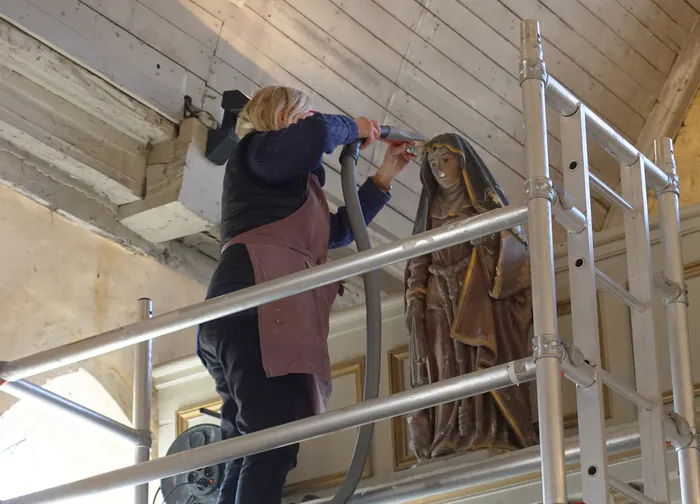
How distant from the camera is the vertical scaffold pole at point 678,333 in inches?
102

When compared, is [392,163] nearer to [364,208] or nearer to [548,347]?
[364,208]

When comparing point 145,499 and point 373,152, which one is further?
point 373,152

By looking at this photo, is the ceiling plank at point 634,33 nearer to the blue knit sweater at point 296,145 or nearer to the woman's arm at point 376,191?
the woman's arm at point 376,191

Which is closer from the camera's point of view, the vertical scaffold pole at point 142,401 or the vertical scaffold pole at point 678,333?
the vertical scaffold pole at point 678,333

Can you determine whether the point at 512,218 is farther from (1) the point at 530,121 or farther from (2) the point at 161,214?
(2) the point at 161,214

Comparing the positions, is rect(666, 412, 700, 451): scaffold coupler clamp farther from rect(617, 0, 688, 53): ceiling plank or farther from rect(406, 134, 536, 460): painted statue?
rect(617, 0, 688, 53): ceiling plank

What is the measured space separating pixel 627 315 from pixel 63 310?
8.05ft

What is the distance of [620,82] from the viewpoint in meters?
5.22

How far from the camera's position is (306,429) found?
2516 millimetres

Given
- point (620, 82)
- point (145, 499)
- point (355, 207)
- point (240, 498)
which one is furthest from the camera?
point (620, 82)

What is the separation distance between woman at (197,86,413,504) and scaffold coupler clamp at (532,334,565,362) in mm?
955

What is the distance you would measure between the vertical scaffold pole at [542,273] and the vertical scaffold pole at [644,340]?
46 cm

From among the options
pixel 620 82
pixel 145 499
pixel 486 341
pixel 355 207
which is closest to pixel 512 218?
pixel 355 207

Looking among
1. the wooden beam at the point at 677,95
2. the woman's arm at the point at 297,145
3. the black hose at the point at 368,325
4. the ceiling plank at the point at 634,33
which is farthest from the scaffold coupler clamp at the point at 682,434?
the wooden beam at the point at 677,95
